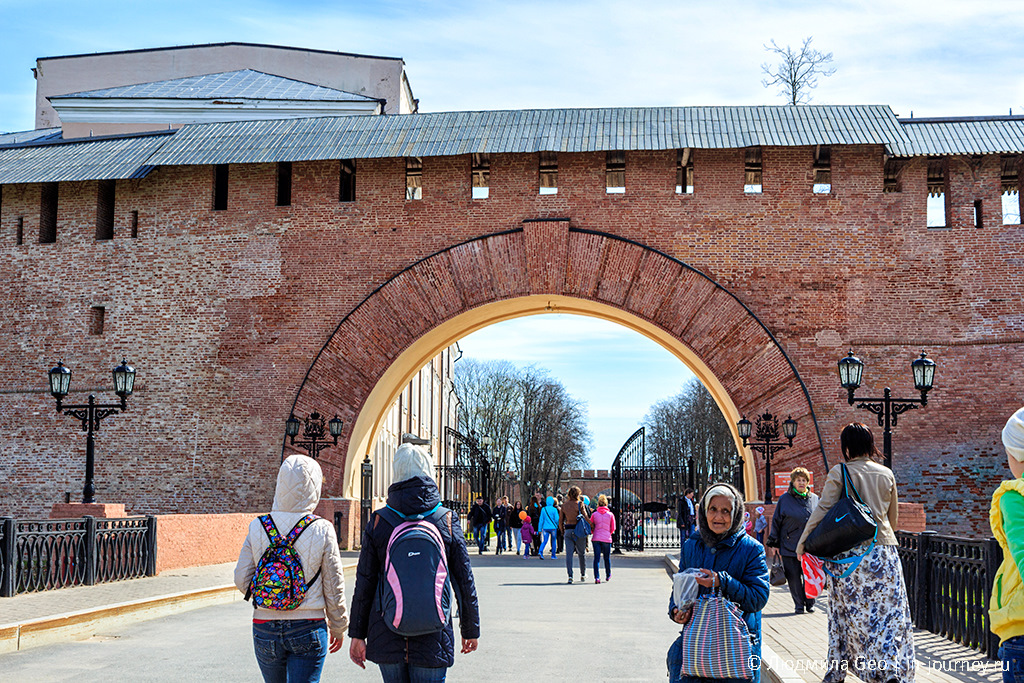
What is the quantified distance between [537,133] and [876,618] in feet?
56.7

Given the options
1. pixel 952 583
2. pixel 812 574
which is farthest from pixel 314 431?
pixel 952 583

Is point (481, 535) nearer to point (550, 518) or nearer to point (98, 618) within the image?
point (550, 518)

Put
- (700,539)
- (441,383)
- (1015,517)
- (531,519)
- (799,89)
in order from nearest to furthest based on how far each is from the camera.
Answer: (1015,517) < (700,539) < (531,519) < (799,89) < (441,383)

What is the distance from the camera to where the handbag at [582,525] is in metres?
18.6

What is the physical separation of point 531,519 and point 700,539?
23.5 m

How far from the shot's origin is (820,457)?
68.5 feet

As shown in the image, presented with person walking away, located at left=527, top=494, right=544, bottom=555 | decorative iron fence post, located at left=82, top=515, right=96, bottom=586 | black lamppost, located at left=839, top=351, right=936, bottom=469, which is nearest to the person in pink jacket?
black lamppost, located at left=839, top=351, right=936, bottom=469

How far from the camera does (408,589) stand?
461cm

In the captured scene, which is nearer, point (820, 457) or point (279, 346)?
point (820, 457)

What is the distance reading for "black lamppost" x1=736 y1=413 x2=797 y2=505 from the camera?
20578 mm

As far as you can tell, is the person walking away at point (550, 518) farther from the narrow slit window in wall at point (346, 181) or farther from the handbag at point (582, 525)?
the narrow slit window in wall at point (346, 181)

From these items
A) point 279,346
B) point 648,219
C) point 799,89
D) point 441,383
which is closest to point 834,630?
point 648,219

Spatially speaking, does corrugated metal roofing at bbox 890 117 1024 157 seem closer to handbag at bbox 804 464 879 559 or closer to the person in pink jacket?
the person in pink jacket

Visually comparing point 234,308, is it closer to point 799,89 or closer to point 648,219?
point 648,219
